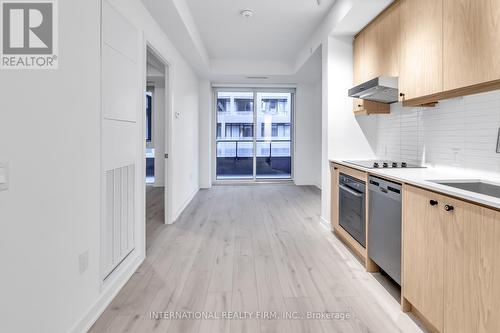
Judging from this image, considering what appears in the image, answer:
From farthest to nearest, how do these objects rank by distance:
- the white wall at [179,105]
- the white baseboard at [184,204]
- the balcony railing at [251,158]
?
the balcony railing at [251,158] → the white baseboard at [184,204] → the white wall at [179,105]

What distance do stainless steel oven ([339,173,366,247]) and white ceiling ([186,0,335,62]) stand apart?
7.20 feet

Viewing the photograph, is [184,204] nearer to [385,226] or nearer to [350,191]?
[350,191]

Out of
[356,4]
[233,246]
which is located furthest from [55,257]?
[356,4]

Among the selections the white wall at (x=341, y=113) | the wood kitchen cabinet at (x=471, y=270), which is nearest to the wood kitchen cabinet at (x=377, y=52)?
the white wall at (x=341, y=113)

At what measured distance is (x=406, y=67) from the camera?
8.58 feet

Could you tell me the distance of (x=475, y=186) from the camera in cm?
207

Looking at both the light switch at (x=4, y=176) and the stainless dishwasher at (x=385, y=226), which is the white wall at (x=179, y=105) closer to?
the light switch at (x=4, y=176)

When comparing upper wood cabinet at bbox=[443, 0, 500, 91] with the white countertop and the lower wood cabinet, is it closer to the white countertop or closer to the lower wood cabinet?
the white countertop

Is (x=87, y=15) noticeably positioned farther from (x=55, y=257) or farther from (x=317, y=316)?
(x=317, y=316)

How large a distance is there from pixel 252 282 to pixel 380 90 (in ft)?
6.93

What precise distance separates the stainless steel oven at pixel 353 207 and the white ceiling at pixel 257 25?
2.20 metres

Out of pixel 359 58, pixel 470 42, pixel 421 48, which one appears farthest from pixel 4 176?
pixel 359 58

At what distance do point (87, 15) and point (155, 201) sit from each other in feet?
14.1

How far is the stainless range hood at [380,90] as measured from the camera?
8.87 feet
